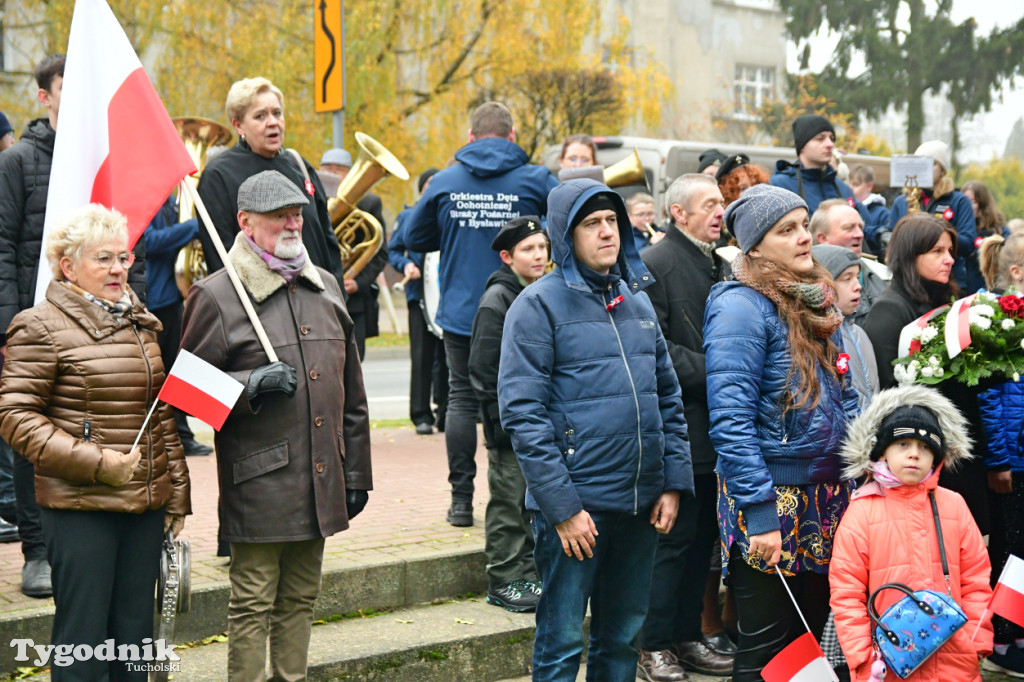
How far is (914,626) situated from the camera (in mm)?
4082

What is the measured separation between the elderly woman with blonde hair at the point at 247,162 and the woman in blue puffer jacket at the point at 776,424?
7.22ft

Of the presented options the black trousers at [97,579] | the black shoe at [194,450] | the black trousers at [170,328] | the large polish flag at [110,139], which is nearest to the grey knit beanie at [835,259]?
the large polish flag at [110,139]

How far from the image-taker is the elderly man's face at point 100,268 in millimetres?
3992

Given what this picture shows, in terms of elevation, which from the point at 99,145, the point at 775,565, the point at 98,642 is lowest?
the point at 98,642

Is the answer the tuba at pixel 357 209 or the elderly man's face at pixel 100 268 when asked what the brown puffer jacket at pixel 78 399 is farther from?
the tuba at pixel 357 209

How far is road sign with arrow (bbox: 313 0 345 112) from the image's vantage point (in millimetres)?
9558

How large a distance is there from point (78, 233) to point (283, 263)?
2.44 ft

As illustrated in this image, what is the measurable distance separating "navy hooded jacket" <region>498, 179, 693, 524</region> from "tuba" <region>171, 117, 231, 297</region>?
11.2 ft

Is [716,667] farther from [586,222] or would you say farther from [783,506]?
[586,222]

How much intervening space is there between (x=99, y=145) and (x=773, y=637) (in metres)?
3.30

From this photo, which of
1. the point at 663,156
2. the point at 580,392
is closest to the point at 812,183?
the point at 580,392

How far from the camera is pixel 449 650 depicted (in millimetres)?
5113

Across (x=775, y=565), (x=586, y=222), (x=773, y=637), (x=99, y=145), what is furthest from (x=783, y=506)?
(x=99, y=145)

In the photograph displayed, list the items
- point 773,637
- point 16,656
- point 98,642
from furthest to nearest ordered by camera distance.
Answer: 1. point 16,656
2. point 773,637
3. point 98,642
